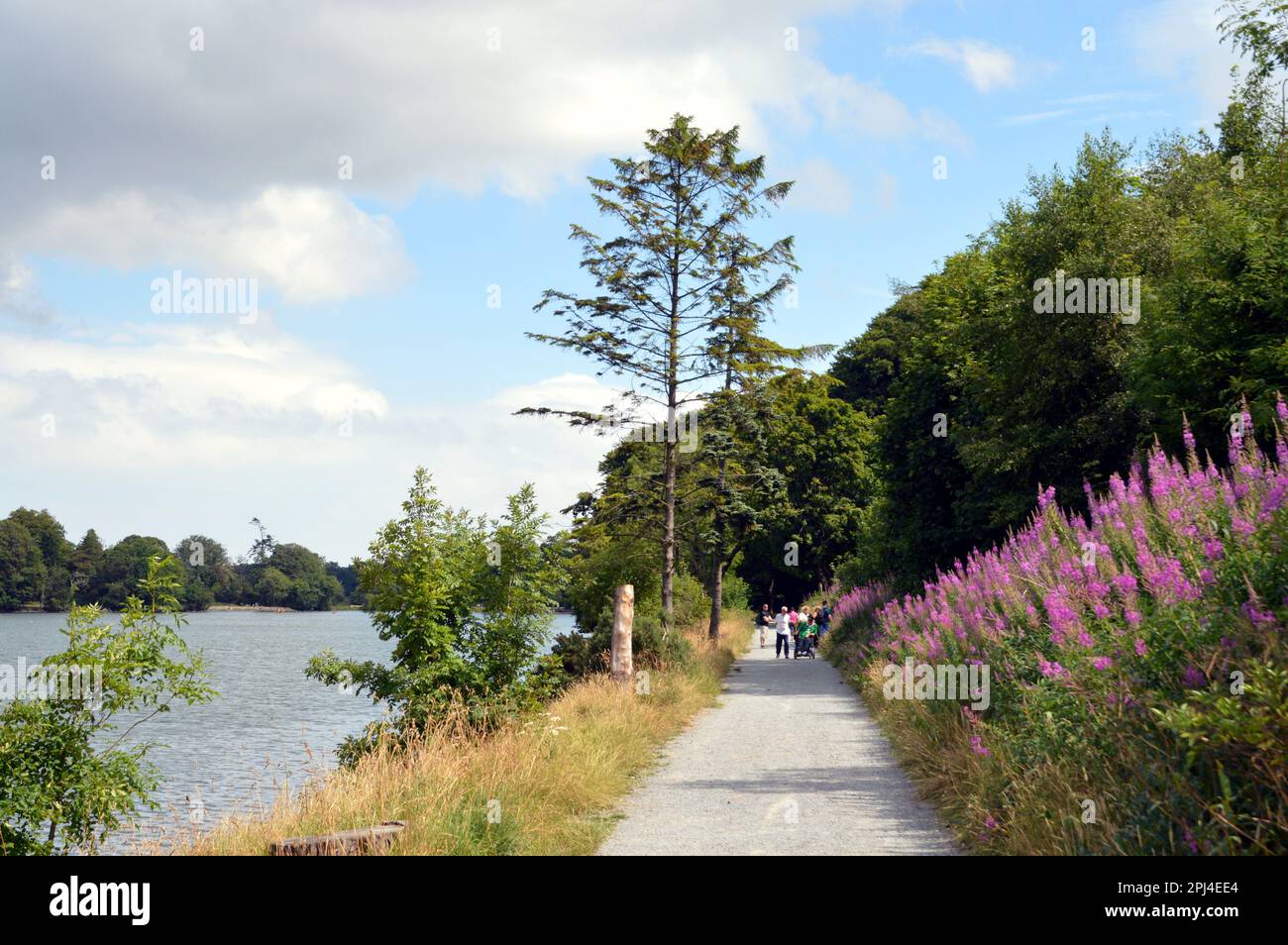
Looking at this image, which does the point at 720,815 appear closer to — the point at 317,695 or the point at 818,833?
the point at 818,833

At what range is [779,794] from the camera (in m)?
10.7

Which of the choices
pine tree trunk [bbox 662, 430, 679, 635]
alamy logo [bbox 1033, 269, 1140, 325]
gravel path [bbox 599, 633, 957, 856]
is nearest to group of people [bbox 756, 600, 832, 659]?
pine tree trunk [bbox 662, 430, 679, 635]

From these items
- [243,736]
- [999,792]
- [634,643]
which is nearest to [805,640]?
[634,643]

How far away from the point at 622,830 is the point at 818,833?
1628 mm

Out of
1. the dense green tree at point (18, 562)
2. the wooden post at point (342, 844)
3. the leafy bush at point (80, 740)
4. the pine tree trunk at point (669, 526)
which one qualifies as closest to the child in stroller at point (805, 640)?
the pine tree trunk at point (669, 526)

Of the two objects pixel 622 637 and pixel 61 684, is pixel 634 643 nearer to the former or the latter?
pixel 622 637

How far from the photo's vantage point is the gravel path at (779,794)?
8.32 metres

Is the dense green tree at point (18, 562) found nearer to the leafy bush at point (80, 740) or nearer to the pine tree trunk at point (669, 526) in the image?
the pine tree trunk at point (669, 526)

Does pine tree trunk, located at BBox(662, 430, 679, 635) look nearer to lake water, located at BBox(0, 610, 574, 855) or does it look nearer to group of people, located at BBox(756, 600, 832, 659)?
lake water, located at BBox(0, 610, 574, 855)
